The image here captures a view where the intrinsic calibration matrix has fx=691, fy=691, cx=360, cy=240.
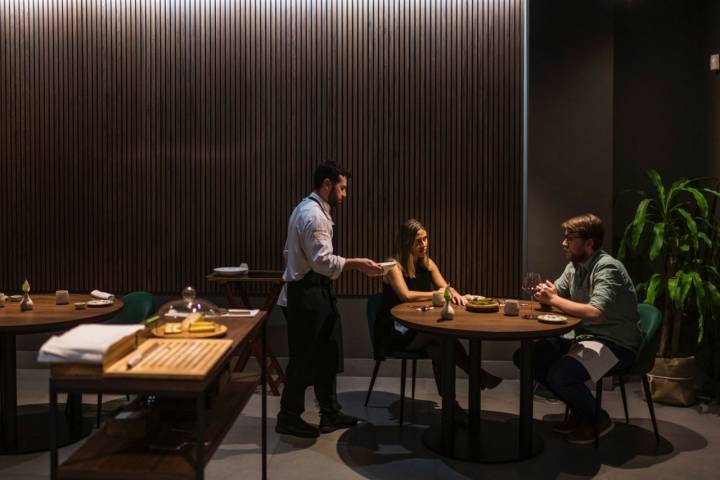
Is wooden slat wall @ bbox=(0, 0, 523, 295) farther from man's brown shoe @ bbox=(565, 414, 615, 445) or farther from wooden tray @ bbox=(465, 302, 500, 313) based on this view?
man's brown shoe @ bbox=(565, 414, 615, 445)

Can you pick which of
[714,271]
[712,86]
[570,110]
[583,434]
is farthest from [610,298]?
[712,86]

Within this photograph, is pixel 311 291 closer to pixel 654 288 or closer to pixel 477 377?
pixel 477 377

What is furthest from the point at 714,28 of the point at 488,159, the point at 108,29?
the point at 108,29

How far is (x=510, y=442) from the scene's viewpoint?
169 inches

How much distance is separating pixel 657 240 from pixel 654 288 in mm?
348

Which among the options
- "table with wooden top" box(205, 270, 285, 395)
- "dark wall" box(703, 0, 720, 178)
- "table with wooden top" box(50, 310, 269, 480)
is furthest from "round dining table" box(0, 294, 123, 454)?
"dark wall" box(703, 0, 720, 178)

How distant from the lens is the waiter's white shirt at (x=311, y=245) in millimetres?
4297

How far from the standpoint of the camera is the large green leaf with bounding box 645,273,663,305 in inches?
194

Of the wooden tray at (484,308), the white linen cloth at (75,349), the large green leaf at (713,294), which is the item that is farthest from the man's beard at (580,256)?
the white linen cloth at (75,349)

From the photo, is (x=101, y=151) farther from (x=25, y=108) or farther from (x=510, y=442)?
(x=510, y=442)

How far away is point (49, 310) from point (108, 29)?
9.72ft

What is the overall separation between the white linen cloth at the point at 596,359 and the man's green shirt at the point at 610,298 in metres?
0.11

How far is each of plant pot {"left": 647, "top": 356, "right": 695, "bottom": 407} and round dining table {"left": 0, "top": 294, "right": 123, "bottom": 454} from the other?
3.89m

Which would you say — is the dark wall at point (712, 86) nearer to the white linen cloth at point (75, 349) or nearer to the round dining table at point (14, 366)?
the round dining table at point (14, 366)
